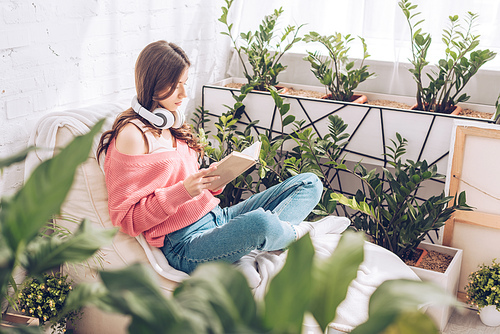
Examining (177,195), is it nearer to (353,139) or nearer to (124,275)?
(353,139)

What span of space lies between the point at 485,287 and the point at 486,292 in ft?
0.09

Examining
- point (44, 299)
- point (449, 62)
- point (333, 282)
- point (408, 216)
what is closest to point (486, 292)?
point (408, 216)

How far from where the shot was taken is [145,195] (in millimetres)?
1692

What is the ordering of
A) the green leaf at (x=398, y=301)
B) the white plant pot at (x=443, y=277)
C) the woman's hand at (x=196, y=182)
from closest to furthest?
the green leaf at (x=398, y=301) < the woman's hand at (x=196, y=182) < the white plant pot at (x=443, y=277)

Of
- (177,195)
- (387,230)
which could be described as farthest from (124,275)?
(387,230)

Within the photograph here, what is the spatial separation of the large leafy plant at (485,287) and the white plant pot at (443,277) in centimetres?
7

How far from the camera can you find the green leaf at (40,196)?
40 cm

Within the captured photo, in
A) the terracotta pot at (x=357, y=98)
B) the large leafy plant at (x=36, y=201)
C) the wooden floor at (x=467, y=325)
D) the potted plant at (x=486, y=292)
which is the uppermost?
the large leafy plant at (x=36, y=201)

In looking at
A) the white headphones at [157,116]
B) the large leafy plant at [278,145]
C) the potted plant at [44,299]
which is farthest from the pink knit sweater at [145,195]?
the large leafy plant at [278,145]

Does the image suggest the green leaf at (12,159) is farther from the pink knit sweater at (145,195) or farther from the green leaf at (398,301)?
the pink knit sweater at (145,195)

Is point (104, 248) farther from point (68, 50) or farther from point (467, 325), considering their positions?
point (467, 325)

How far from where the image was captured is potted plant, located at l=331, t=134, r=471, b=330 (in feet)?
6.49

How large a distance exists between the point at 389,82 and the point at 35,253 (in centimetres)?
237

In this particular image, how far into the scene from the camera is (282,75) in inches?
113
